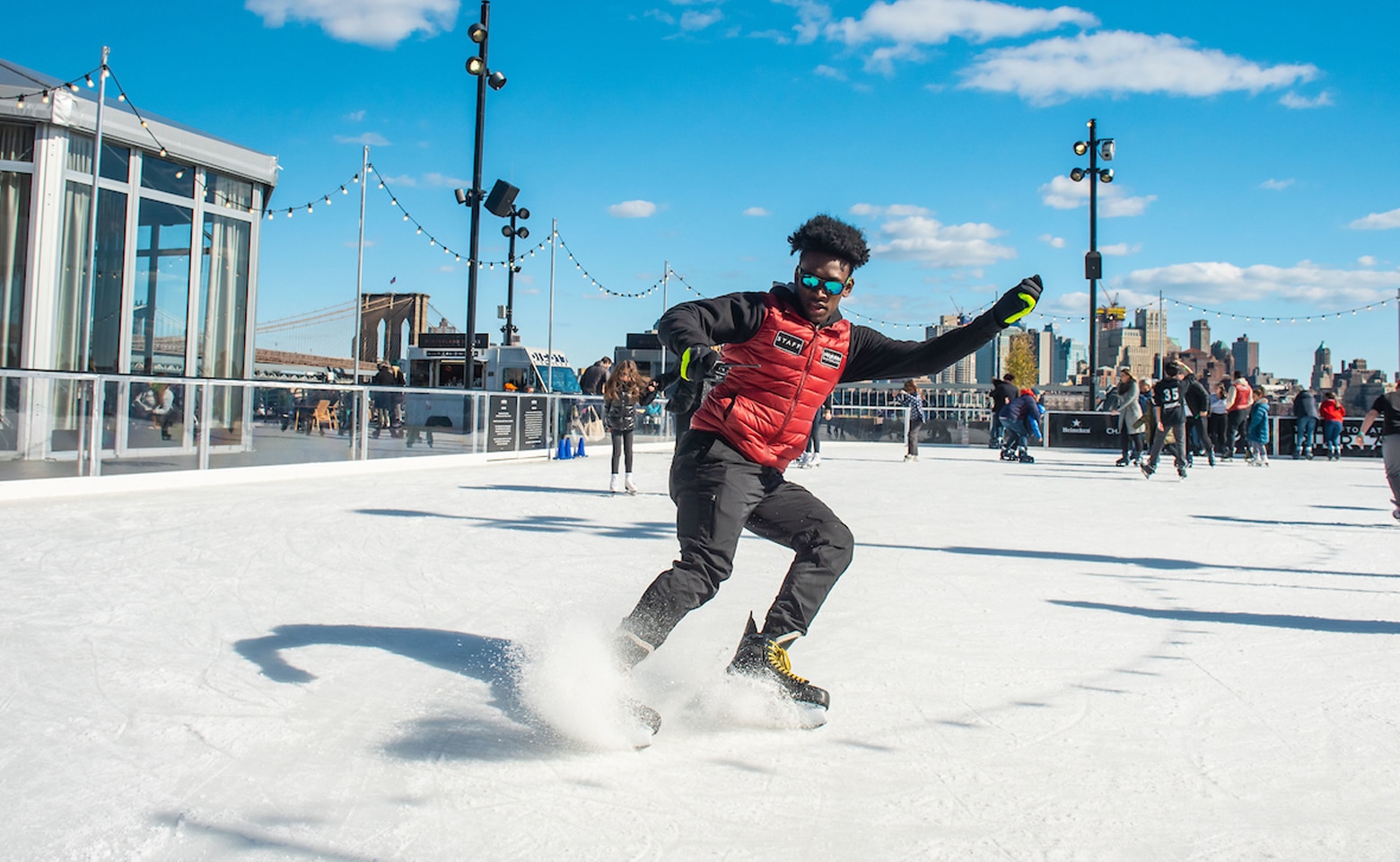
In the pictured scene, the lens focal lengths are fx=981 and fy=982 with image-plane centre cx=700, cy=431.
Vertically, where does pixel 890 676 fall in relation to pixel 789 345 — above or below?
below

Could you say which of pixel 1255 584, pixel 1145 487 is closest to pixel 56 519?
pixel 1255 584

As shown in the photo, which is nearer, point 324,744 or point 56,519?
point 324,744

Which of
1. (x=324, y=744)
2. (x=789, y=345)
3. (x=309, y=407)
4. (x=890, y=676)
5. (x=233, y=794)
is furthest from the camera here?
(x=309, y=407)

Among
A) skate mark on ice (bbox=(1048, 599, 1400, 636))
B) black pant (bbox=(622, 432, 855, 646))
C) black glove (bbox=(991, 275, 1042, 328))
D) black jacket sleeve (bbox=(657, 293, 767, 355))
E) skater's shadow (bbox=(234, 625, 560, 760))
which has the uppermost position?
black glove (bbox=(991, 275, 1042, 328))

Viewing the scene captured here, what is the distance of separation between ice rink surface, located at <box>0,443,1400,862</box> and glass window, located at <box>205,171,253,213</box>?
9470 mm

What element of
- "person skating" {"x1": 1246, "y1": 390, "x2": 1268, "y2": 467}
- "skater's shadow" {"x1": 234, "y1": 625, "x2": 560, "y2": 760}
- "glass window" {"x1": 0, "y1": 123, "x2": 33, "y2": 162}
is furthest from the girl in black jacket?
"person skating" {"x1": 1246, "y1": 390, "x2": 1268, "y2": 467}

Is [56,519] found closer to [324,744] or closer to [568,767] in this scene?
[324,744]

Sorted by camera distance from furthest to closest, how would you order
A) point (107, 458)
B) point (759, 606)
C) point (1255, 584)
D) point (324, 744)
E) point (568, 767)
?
point (107, 458) < point (1255, 584) < point (759, 606) < point (324, 744) < point (568, 767)

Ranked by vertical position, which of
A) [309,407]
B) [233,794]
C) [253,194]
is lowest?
[233,794]

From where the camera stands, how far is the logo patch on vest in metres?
2.95

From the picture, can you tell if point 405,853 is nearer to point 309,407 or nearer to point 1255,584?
point 1255,584

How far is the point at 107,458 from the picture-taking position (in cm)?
936

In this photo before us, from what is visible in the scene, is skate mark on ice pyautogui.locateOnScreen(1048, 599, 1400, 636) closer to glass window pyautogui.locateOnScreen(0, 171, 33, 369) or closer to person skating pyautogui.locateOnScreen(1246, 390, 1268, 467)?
glass window pyautogui.locateOnScreen(0, 171, 33, 369)

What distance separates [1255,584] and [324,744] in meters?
4.98
